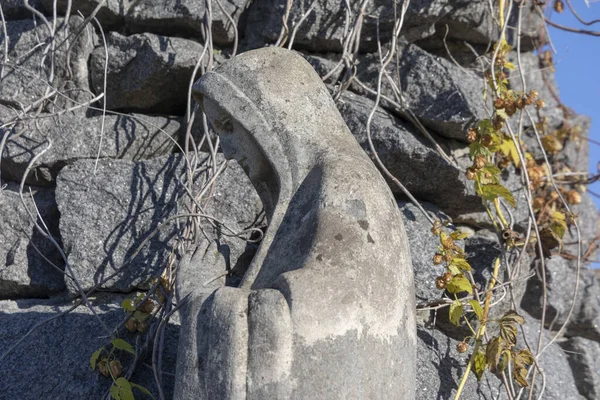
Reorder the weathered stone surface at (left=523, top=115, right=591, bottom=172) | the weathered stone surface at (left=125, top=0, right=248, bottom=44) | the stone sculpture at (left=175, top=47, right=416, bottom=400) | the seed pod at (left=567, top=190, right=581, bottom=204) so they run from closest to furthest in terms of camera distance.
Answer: the stone sculpture at (left=175, top=47, right=416, bottom=400) → the weathered stone surface at (left=125, top=0, right=248, bottom=44) → the seed pod at (left=567, top=190, right=581, bottom=204) → the weathered stone surface at (left=523, top=115, right=591, bottom=172)

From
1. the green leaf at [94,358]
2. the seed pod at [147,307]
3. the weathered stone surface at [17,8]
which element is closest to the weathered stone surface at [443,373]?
the seed pod at [147,307]

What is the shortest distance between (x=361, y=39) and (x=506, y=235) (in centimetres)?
90

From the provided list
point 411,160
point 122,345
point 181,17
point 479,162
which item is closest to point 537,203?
point 479,162

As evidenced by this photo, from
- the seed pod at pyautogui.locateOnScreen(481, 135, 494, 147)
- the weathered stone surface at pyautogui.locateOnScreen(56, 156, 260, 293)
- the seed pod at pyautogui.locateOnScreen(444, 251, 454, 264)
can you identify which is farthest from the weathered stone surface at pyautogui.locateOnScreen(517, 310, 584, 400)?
the weathered stone surface at pyautogui.locateOnScreen(56, 156, 260, 293)

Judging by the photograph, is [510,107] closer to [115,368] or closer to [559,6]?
[559,6]

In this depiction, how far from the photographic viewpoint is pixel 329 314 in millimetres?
1589

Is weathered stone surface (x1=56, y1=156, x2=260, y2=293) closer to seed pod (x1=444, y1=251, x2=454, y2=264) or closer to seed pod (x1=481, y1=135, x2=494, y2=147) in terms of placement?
seed pod (x1=444, y1=251, x2=454, y2=264)

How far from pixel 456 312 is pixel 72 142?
4.71 ft

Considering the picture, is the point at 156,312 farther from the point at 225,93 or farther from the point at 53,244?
the point at 225,93

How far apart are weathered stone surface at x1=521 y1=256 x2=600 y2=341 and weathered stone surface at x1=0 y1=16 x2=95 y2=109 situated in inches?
71.5

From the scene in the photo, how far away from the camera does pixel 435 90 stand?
2918 mm

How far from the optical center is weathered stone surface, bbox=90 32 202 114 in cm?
293

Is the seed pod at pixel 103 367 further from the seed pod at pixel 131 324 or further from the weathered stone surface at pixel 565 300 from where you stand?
the weathered stone surface at pixel 565 300

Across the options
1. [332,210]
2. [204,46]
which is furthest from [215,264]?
[204,46]
